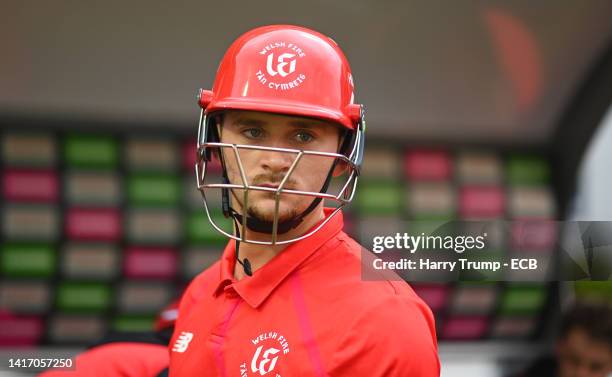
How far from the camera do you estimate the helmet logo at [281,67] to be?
1.40 m

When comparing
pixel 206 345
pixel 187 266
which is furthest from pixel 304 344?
pixel 187 266

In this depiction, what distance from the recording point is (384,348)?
127cm

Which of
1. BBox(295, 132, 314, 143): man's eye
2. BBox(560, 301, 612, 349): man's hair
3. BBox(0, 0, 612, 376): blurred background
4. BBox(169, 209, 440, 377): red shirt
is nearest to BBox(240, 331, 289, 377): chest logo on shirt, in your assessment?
BBox(169, 209, 440, 377): red shirt

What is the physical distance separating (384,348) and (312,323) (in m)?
0.12

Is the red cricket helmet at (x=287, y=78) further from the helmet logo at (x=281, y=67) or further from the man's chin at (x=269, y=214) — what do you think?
the man's chin at (x=269, y=214)

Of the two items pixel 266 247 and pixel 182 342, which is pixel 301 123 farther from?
pixel 182 342

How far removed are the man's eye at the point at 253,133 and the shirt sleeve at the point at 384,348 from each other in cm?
33

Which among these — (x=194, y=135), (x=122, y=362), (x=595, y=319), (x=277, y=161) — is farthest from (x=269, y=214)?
(x=194, y=135)

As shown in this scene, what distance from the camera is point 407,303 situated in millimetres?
1354

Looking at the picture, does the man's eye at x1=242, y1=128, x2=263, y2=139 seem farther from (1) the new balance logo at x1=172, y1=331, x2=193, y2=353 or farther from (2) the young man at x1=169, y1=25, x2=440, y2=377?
(1) the new balance logo at x1=172, y1=331, x2=193, y2=353

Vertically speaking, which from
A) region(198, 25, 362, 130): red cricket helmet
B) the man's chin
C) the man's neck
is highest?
region(198, 25, 362, 130): red cricket helmet

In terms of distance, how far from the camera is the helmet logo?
140 centimetres

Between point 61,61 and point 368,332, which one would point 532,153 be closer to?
point 61,61

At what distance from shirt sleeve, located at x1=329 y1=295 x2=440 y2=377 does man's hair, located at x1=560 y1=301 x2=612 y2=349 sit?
1.96ft
